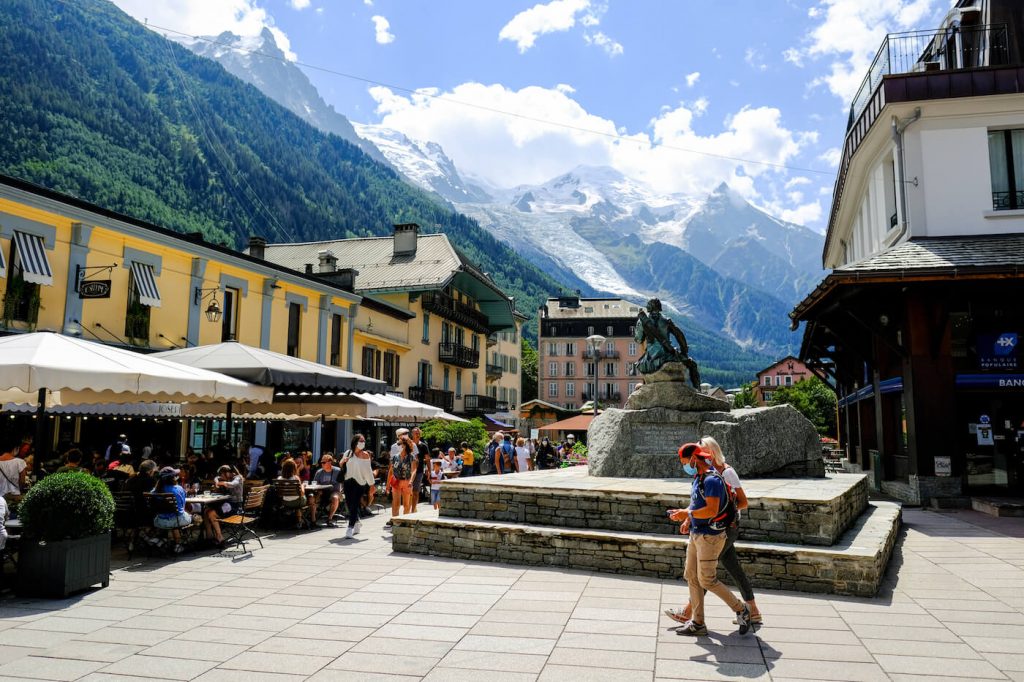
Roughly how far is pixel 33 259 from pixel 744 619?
58.0 ft

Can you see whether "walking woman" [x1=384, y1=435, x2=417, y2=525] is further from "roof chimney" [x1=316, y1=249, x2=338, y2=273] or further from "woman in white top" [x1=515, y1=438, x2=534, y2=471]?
"roof chimney" [x1=316, y1=249, x2=338, y2=273]

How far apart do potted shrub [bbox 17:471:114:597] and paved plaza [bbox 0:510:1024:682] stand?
0.22 metres

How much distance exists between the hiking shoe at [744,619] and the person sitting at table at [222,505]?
7.47m

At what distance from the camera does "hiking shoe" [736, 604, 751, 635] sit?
5.86 metres

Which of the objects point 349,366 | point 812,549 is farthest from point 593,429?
point 349,366

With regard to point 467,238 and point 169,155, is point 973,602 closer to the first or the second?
point 169,155

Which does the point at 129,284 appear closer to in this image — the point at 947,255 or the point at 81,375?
the point at 81,375

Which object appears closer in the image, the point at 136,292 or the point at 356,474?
the point at 356,474

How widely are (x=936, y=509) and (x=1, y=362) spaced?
1610 centimetres

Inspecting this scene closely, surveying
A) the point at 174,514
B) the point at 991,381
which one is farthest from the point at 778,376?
the point at 174,514

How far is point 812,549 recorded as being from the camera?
7.62 m

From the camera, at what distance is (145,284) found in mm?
20031

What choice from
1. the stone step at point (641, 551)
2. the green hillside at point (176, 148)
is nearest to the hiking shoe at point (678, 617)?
the stone step at point (641, 551)

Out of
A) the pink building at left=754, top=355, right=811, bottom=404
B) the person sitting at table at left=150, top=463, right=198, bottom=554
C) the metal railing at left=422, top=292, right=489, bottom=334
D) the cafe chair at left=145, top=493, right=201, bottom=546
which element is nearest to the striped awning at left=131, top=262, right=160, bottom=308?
the person sitting at table at left=150, top=463, right=198, bottom=554
